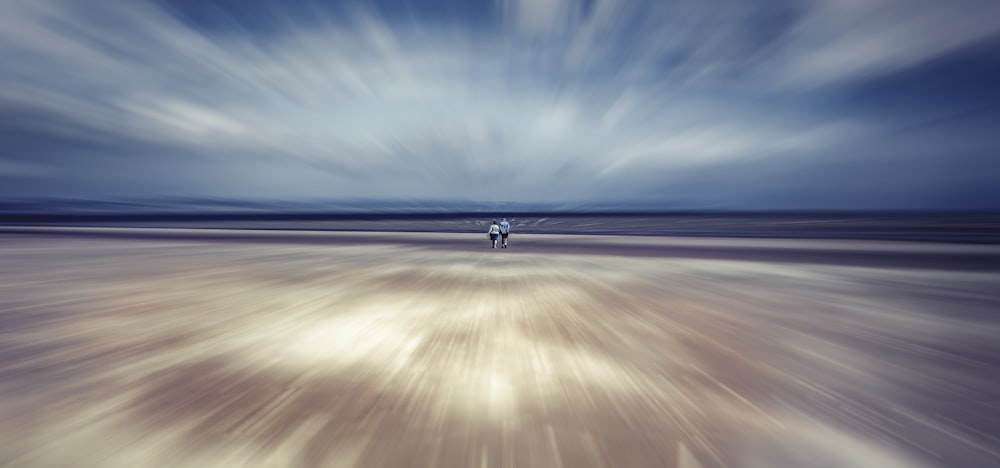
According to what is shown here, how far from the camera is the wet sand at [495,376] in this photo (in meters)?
2.57

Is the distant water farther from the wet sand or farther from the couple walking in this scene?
the wet sand

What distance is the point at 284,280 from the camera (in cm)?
892

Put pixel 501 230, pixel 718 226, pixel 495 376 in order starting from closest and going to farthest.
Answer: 1. pixel 495 376
2. pixel 501 230
3. pixel 718 226

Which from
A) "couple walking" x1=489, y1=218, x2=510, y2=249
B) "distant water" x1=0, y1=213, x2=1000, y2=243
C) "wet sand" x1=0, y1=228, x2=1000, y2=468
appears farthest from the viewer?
"distant water" x1=0, y1=213, x2=1000, y2=243

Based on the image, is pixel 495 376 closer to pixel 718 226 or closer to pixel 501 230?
pixel 501 230

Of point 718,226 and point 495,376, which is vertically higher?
point 495,376

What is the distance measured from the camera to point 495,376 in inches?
147

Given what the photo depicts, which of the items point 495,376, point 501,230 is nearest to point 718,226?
point 501,230

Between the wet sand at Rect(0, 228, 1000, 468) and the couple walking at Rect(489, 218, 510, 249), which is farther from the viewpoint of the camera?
the couple walking at Rect(489, 218, 510, 249)

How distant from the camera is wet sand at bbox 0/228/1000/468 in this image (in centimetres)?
257

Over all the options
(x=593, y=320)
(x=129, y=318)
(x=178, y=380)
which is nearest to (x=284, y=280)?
(x=129, y=318)

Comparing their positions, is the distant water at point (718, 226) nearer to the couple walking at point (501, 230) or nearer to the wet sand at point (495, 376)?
the couple walking at point (501, 230)

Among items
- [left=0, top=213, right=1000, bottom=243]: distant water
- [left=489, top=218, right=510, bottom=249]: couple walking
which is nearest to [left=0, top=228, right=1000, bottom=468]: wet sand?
[left=489, top=218, right=510, bottom=249]: couple walking

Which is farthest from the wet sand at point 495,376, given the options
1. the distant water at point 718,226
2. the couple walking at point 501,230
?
the distant water at point 718,226
